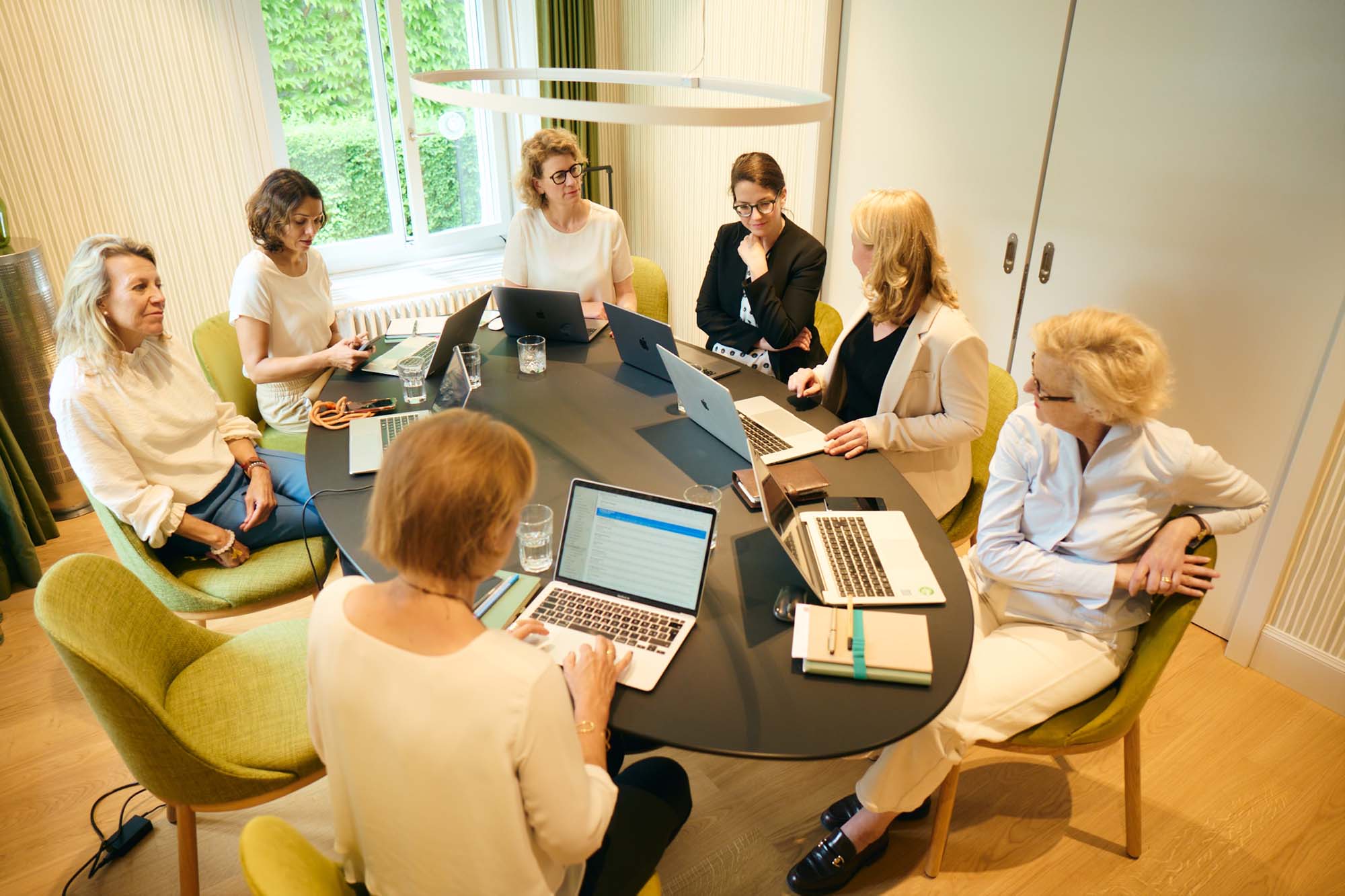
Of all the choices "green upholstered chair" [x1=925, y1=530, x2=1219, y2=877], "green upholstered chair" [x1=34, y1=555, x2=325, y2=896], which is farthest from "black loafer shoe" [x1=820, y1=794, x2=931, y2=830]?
"green upholstered chair" [x1=34, y1=555, x2=325, y2=896]

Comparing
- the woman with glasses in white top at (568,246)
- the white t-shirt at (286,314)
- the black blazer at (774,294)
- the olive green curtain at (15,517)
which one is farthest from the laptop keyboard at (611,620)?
the olive green curtain at (15,517)

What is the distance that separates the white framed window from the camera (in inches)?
160

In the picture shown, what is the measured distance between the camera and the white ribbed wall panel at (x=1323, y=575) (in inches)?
99.9

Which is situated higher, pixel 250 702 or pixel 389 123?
pixel 389 123

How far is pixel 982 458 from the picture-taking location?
2678mm

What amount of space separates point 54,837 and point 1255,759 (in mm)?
3309

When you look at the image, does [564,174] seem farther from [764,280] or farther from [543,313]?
[764,280]

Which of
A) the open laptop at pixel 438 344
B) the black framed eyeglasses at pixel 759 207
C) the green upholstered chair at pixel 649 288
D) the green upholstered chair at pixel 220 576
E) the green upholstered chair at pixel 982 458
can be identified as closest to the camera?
the green upholstered chair at pixel 220 576

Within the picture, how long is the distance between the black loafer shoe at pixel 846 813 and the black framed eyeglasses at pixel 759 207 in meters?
1.89

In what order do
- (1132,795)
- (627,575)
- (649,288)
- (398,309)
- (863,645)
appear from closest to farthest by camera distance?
(863,645)
(627,575)
(1132,795)
(649,288)
(398,309)

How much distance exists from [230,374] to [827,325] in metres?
2.14

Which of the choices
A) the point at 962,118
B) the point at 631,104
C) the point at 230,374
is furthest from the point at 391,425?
the point at 962,118

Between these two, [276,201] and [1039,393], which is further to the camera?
[276,201]

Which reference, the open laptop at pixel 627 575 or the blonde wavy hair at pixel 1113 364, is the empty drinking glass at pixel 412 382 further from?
the blonde wavy hair at pixel 1113 364
